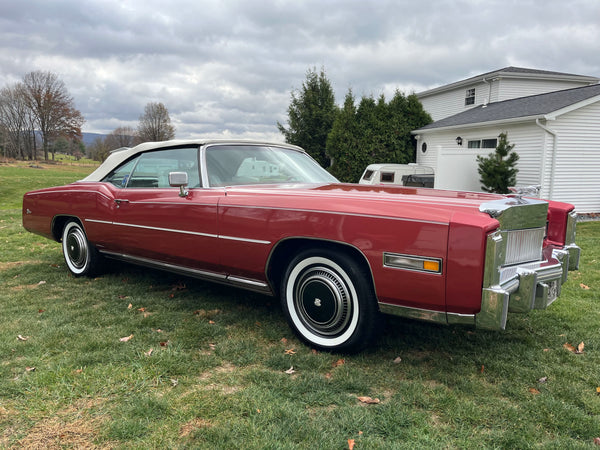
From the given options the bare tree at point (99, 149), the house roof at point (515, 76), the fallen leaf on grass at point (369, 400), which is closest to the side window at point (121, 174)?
the fallen leaf on grass at point (369, 400)

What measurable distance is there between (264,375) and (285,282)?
72 centimetres

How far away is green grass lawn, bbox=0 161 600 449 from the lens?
2.26 metres

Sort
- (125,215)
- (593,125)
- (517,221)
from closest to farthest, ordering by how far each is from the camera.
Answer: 1. (517,221)
2. (125,215)
3. (593,125)

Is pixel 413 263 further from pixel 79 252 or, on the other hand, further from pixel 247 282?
pixel 79 252

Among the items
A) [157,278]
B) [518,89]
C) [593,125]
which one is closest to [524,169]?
[593,125]

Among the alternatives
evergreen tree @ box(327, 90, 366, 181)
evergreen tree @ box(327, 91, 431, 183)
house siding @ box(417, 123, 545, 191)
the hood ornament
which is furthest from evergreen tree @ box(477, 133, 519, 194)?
the hood ornament

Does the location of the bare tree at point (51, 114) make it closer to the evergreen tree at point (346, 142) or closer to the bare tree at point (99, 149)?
the bare tree at point (99, 149)

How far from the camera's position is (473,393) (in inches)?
106

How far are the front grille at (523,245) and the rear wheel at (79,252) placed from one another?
4274mm

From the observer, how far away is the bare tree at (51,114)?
54.2 metres

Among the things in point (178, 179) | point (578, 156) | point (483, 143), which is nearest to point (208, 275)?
point (178, 179)

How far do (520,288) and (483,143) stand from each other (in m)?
14.6

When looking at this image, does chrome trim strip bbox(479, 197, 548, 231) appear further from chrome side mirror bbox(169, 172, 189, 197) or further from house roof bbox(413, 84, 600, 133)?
house roof bbox(413, 84, 600, 133)

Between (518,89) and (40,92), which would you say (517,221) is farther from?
(40,92)
